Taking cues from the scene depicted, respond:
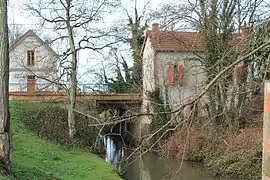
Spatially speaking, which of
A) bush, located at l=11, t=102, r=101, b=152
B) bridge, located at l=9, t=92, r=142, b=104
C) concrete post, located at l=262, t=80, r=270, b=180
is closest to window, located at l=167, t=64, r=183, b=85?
bridge, located at l=9, t=92, r=142, b=104

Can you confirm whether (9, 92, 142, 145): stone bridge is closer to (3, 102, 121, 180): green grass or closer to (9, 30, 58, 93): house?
(9, 30, 58, 93): house

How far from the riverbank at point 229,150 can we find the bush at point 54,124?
17.6 ft

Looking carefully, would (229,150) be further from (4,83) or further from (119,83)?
(119,83)

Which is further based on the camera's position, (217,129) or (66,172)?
(217,129)

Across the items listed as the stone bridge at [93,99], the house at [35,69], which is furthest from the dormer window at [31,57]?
the stone bridge at [93,99]

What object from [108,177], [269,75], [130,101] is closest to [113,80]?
[130,101]

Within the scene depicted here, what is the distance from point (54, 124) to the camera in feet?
80.1

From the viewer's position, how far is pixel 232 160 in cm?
2039

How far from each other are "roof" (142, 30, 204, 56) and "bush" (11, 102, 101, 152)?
6.73m

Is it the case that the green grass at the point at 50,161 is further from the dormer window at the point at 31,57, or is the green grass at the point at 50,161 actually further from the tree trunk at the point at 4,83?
the dormer window at the point at 31,57

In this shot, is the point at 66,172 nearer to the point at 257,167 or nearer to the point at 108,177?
the point at 108,177

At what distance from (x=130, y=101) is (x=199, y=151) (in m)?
8.89

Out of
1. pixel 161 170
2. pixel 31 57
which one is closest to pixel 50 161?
pixel 161 170

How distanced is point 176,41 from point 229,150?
812 cm
